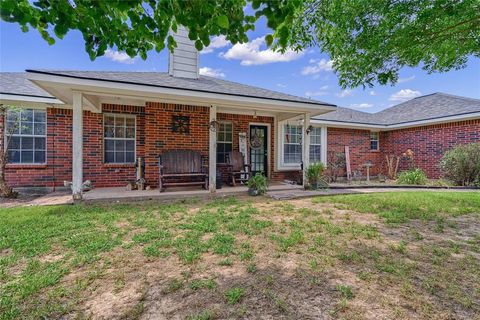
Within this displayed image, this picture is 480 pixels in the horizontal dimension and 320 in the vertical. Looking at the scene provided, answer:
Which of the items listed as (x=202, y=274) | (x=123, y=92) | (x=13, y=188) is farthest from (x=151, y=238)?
(x=13, y=188)

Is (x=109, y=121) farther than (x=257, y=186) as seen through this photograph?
Yes

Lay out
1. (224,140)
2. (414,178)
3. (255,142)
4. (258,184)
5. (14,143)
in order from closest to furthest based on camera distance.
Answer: (258,184), (14,143), (224,140), (255,142), (414,178)

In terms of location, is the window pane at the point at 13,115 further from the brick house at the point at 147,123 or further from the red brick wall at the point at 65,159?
the red brick wall at the point at 65,159

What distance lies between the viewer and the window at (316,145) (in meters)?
11.0

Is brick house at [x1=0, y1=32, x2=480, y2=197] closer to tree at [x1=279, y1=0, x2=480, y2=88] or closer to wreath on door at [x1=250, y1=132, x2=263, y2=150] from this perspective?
wreath on door at [x1=250, y1=132, x2=263, y2=150]

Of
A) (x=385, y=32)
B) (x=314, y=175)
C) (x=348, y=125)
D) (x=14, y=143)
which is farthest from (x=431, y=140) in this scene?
(x=14, y=143)

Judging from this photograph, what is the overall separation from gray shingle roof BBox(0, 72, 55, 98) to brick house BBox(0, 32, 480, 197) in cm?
2

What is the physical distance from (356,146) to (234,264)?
11.1 meters

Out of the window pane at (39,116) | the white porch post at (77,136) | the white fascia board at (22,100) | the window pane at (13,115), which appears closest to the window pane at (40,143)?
the window pane at (39,116)

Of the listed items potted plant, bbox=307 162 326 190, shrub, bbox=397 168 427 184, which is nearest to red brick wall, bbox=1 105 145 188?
potted plant, bbox=307 162 326 190

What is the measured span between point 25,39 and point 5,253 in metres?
5.94

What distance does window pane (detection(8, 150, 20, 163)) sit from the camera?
6992mm

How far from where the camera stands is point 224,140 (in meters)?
8.81

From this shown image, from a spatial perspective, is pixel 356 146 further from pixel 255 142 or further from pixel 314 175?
pixel 255 142
